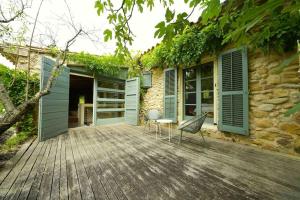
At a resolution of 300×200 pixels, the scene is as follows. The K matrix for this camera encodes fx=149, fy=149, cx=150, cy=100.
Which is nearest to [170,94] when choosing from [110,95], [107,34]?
[110,95]

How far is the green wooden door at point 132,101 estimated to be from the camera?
5.91m

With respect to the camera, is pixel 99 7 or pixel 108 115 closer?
pixel 99 7

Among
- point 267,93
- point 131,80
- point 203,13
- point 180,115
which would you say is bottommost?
point 180,115

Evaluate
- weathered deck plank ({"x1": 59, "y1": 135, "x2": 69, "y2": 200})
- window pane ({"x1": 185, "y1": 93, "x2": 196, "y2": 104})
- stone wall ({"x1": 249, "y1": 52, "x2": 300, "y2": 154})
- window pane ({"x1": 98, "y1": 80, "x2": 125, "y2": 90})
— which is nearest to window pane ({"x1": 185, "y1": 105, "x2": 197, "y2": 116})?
window pane ({"x1": 185, "y1": 93, "x2": 196, "y2": 104})

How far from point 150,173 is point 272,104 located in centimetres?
256

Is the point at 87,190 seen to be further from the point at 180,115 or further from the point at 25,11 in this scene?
the point at 180,115

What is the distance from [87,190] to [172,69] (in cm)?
413

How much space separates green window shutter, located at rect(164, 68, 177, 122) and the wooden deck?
1.97 meters

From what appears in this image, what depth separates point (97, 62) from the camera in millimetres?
5453

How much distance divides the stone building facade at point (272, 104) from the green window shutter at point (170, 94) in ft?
6.09

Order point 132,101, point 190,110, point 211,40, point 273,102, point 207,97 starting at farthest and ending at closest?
1. point 132,101
2. point 190,110
3. point 207,97
4. point 211,40
5. point 273,102

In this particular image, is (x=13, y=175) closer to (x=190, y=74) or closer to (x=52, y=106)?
(x=52, y=106)

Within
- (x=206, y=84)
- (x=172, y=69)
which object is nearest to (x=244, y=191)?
(x=206, y=84)

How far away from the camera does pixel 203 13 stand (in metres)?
0.78
